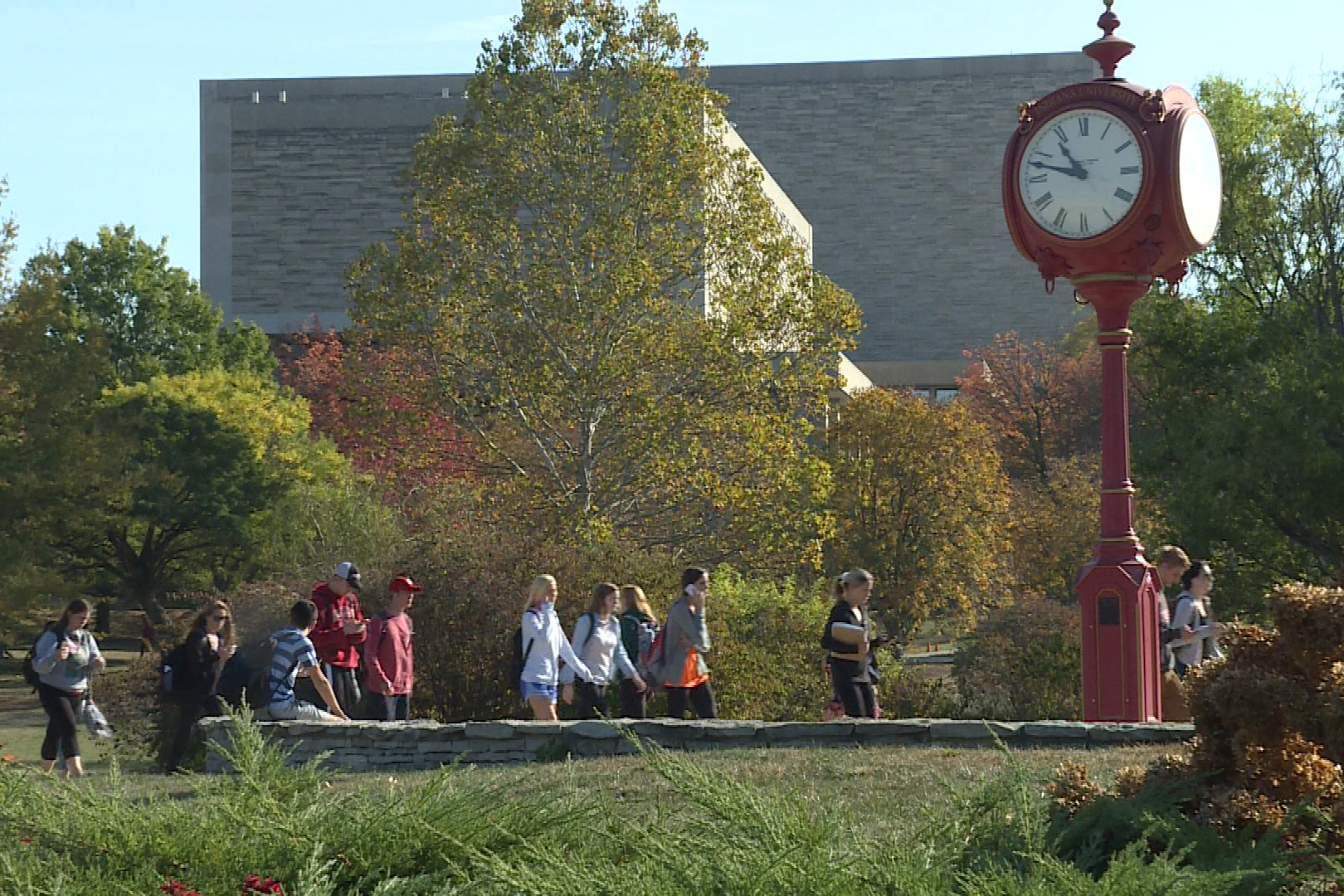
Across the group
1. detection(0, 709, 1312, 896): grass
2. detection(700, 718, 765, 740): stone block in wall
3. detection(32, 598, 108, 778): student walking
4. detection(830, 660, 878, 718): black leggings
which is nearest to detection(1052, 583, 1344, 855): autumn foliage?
detection(0, 709, 1312, 896): grass

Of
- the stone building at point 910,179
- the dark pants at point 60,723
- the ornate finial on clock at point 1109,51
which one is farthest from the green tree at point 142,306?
the ornate finial on clock at point 1109,51

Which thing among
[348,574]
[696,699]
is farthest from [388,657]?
[696,699]

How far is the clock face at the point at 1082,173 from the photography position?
12.3m

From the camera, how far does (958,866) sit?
21.8ft

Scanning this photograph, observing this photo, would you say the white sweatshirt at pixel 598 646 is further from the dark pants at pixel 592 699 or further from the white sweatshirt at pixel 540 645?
the white sweatshirt at pixel 540 645

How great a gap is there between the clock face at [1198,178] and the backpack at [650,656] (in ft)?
16.4

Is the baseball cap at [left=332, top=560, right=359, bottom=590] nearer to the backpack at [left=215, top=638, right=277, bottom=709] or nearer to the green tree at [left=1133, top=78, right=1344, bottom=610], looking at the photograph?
the backpack at [left=215, top=638, right=277, bottom=709]

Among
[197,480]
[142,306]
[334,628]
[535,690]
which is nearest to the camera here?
[535,690]

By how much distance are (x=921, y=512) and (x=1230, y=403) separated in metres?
13.2

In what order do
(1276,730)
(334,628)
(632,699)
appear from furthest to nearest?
(632,699) → (334,628) → (1276,730)

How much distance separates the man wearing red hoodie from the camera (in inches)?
552

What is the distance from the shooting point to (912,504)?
38438 mm

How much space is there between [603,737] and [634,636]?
2627mm

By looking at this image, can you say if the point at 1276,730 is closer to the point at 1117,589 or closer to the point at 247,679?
the point at 1117,589
